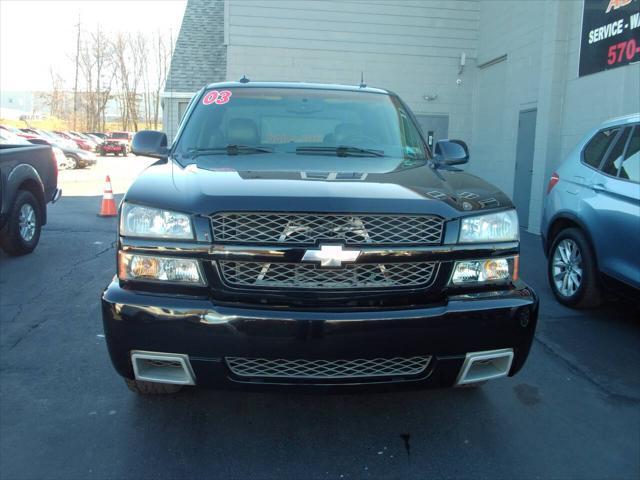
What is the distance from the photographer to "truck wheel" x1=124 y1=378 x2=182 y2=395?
307 centimetres

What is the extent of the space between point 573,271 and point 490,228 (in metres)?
2.98

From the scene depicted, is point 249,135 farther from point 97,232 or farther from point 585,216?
point 97,232

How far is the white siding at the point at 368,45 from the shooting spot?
13.2 metres

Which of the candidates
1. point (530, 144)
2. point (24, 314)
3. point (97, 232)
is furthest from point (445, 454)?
point (530, 144)

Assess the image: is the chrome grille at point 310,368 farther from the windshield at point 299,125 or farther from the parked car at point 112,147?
the parked car at point 112,147

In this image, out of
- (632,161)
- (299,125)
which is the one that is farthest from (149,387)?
(632,161)

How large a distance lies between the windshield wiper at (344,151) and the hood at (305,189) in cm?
33

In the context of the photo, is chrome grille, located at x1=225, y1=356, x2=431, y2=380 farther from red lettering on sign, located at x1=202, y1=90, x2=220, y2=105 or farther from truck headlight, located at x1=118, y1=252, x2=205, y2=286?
red lettering on sign, located at x1=202, y1=90, x2=220, y2=105

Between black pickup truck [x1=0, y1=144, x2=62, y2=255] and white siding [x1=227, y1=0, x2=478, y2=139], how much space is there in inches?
255

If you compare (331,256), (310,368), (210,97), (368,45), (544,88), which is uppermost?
(368,45)

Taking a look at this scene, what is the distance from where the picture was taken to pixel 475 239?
2.63 m

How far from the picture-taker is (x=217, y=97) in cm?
406

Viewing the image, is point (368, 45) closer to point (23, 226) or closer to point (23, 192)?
point (23, 192)

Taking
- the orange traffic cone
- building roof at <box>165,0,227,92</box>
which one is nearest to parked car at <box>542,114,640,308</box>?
the orange traffic cone
